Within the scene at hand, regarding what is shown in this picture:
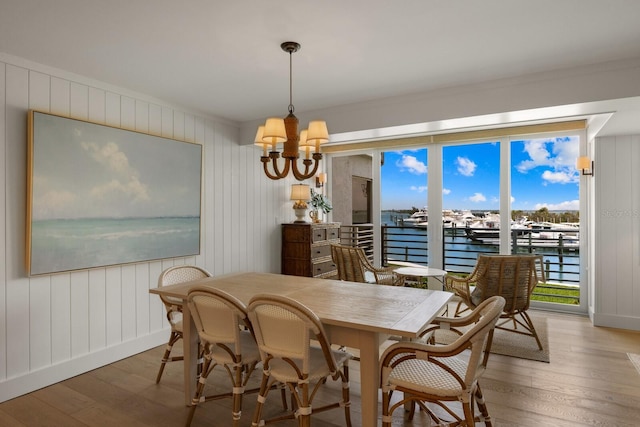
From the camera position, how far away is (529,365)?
3.16 m

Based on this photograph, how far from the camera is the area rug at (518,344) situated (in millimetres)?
3383

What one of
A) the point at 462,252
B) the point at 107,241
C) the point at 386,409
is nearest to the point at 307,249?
the point at 462,252

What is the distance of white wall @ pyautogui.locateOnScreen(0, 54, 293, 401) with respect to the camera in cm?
269

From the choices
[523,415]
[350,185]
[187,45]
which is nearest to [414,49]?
[187,45]

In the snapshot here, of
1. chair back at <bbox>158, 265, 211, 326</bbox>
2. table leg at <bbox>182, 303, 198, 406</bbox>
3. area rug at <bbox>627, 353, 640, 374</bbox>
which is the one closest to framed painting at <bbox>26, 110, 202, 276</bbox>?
chair back at <bbox>158, 265, 211, 326</bbox>

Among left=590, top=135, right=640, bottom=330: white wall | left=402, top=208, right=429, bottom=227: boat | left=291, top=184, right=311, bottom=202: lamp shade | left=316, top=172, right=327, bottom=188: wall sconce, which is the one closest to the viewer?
left=590, top=135, right=640, bottom=330: white wall

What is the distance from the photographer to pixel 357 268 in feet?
13.5

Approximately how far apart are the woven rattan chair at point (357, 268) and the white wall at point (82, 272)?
4.45ft

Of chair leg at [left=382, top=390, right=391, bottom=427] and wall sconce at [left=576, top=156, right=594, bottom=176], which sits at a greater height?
wall sconce at [left=576, top=156, right=594, bottom=176]

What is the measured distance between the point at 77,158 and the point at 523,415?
3.77 m

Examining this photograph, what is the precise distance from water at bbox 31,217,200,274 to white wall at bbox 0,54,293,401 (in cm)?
11

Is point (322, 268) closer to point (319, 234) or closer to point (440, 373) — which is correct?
point (319, 234)

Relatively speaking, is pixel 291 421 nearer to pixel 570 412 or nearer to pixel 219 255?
pixel 570 412

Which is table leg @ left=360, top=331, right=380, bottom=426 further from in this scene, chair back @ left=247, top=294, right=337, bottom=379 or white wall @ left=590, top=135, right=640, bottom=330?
white wall @ left=590, top=135, right=640, bottom=330
